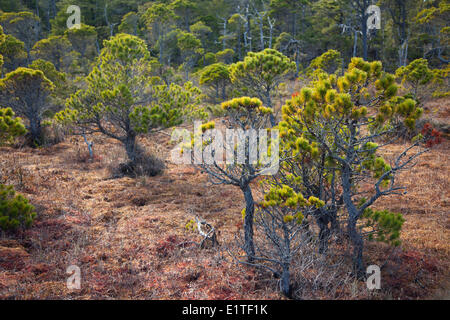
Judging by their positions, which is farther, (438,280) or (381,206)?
(381,206)

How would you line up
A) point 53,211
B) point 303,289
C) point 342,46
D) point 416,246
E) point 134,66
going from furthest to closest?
point 342,46 → point 134,66 → point 53,211 → point 416,246 → point 303,289

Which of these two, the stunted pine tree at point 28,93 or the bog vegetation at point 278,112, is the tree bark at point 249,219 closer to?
the bog vegetation at point 278,112

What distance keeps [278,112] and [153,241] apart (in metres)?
10.7

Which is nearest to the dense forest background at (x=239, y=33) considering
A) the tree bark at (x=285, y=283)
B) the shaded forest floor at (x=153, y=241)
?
the shaded forest floor at (x=153, y=241)

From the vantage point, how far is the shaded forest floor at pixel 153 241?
428cm

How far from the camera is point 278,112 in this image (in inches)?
582

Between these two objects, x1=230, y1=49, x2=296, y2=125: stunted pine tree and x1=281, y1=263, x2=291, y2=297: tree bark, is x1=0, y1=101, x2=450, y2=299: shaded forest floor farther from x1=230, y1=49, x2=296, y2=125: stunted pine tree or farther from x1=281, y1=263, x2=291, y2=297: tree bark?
x1=230, y1=49, x2=296, y2=125: stunted pine tree

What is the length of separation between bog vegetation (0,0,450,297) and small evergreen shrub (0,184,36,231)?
0.02m

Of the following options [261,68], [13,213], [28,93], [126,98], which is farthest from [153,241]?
[28,93]

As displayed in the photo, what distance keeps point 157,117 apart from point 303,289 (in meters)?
6.29
